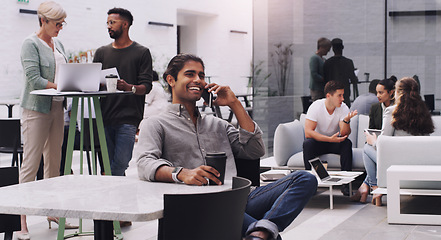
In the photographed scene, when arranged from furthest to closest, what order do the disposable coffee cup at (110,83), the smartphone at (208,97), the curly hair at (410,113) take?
the curly hair at (410,113), the disposable coffee cup at (110,83), the smartphone at (208,97)

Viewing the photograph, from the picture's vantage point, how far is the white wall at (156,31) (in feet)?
37.7

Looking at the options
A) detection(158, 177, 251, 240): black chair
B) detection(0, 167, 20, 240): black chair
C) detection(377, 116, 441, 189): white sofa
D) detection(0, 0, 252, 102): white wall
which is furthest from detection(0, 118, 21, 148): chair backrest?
detection(0, 0, 252, 102): white wall

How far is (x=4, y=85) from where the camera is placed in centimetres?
1127

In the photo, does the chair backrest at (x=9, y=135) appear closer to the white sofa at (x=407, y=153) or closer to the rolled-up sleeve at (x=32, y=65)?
the rolled-up sleeve at (x=32, y=65)

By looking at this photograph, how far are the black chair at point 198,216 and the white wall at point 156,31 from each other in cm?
989

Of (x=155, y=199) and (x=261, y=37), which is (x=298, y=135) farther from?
(x=155, y=199)

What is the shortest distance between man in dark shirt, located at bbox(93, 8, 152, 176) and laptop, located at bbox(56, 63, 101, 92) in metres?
0.64

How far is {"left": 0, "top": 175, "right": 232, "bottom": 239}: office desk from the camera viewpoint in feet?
6.77

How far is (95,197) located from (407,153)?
388 centimetres

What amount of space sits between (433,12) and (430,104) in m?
1.09

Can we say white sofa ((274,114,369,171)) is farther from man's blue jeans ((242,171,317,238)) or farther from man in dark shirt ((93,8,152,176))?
man's blue jeans ((242,171,317,238))

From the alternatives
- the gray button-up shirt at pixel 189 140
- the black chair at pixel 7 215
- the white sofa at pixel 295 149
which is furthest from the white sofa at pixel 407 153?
the black chair at pixel 7 215

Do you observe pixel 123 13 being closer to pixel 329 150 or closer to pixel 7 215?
pixel 7 215

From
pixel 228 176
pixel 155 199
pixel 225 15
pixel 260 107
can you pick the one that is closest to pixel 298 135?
pixel 260 107
